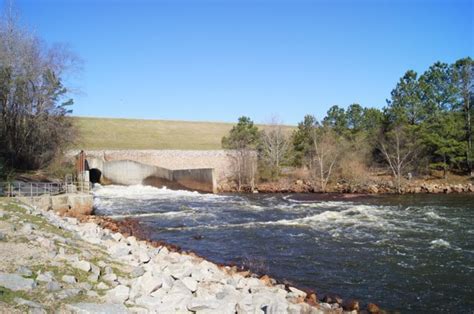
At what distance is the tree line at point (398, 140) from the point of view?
3600 cm

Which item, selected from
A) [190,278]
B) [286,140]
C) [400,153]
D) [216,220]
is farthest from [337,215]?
[286,140]

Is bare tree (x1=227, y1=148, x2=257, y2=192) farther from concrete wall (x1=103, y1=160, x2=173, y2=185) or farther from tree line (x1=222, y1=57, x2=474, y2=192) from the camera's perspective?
concrete wall (x1=103, y1=160, x2=173, y2=185)

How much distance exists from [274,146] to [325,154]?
7132mm

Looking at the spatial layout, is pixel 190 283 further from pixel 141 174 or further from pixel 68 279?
pixel 141 174

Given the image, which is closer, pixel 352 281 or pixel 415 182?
pixel 352 281

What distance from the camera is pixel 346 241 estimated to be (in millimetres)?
14680

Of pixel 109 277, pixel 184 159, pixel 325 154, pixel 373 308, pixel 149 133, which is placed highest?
pixel 149 133

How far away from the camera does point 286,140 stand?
43.7 m

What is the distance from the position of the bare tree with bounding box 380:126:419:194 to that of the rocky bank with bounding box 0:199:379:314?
96.2 feet

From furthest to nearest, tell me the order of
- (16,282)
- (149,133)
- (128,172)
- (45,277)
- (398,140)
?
(149,133)
(128,172)
(398,140)
(45,277)
(16,282)

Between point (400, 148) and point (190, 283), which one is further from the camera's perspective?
point (400, 148)

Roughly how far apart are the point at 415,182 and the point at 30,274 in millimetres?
33922

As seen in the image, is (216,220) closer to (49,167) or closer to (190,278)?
(190,278)

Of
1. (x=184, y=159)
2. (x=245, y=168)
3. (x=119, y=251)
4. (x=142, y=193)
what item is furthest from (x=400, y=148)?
(x=119, y=251)
